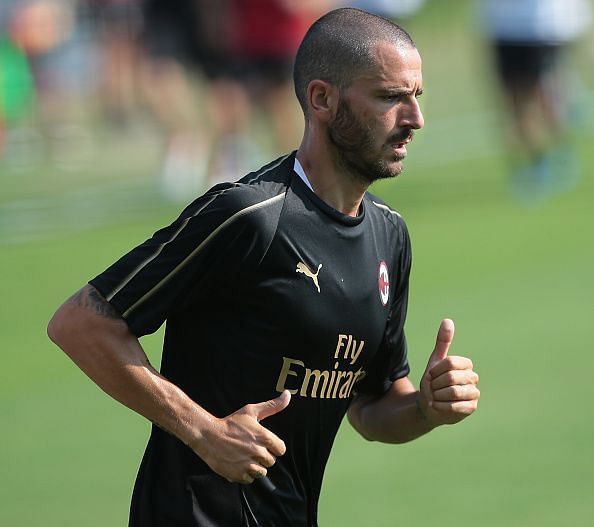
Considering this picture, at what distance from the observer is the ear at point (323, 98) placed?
428cm

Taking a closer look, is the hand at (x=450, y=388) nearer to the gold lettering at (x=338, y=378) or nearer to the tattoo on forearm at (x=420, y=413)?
the tattoo on forearm at (x=420, y=413)

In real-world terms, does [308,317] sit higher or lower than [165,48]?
lower

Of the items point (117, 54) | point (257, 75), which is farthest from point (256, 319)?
point (117, 54)

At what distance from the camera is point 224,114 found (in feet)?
54.6

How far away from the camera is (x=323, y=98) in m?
4.30

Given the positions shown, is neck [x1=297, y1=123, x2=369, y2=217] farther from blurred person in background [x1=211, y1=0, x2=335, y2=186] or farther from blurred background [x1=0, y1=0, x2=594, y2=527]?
blurred person in background [x1=211, y1=0, x2=335, y2=186]

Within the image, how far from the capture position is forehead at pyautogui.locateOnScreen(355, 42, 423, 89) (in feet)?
13.8

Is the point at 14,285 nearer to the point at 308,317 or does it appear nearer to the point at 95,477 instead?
the point at 95,477

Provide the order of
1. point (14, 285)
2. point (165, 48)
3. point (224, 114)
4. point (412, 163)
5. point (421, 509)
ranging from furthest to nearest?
1. point (412, 163)
2. point (165, 48)
3. point (224, 114)
4. point (14, 285)
5. point (421, 509)

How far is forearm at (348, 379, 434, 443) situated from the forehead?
102 cm

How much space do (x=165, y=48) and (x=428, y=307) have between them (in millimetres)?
7619

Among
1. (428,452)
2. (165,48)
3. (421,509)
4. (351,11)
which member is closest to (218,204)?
(351,11)

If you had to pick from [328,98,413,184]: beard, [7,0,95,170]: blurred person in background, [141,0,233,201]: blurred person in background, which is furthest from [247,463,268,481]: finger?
[7,0,95,170]: blurred person in background

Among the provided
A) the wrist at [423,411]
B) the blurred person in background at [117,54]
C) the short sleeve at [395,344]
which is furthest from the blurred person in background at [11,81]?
the wrist at [423,411]
